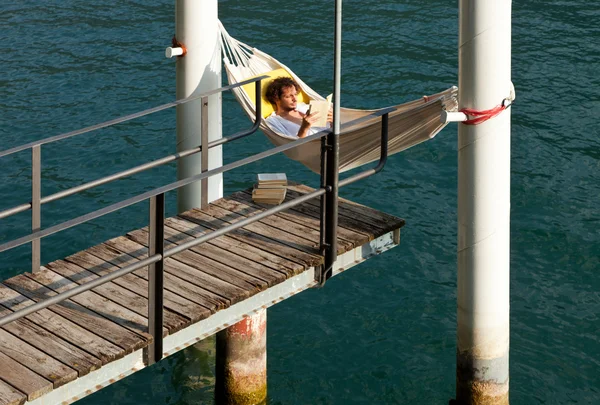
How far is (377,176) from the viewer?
14477 millimetres

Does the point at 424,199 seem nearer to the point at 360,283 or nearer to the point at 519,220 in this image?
the point at 519,220

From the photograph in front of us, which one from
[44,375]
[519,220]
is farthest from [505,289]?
[519,220]

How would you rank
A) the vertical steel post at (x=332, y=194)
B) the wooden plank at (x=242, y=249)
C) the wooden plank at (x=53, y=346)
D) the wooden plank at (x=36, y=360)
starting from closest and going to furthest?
the wooden plank at (x=36, y=360) → the wooden plank at (x=53, y=346) → the vertical steel post at (x=332, y=194) → the wooden plank at (x=242, y=249)

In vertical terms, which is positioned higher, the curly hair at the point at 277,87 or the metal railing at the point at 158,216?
the curly hair at the point at 277,87

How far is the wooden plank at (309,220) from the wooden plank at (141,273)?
3.64ft

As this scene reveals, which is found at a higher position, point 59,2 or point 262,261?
point 59,2

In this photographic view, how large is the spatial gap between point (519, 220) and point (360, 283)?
2410 millimetres

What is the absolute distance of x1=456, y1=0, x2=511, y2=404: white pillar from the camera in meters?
7.84

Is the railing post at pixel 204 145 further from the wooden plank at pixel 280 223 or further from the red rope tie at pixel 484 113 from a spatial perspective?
the red rope tie at pixel 484 113

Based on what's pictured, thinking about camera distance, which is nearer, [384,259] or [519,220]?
[384,259]

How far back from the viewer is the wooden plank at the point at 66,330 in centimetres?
660

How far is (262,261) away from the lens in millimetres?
7781

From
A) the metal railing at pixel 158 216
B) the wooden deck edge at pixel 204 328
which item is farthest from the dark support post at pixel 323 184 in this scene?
the wooden deck edge at pixel 204 328

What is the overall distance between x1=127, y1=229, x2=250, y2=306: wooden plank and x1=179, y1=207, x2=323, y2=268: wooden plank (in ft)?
1.69
